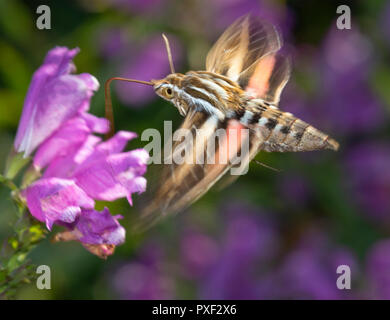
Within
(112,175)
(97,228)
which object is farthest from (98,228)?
(112,175)

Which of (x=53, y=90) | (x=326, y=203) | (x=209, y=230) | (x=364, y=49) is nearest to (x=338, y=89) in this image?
(x=364, y=49)

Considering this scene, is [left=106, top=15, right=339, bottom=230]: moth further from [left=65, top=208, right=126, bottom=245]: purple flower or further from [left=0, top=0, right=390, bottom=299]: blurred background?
[left=0, top=0, right=390, bottom=299]: blurred background

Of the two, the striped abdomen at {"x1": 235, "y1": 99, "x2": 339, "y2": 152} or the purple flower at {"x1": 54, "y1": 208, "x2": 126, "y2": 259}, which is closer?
the purple flower at {"x1": 54, "y1": 208, "x2": 126, "y2": 259}

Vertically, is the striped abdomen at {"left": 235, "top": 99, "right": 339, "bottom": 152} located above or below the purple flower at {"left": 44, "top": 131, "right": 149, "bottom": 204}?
above

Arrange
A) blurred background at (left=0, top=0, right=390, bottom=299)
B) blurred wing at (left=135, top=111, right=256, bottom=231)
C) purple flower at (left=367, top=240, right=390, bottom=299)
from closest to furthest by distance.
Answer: blurred wing at (left=135, top=111, right=256, bottom=231), purple flower at (left=367, top=240, right=390, bottom=299), blurred background at (left=0, top=0, right=390, bottom=299)

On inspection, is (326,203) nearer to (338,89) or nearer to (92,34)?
(338,89)

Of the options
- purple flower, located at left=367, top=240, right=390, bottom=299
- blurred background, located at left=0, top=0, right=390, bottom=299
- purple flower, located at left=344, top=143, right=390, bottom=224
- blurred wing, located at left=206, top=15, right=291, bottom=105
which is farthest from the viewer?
purple flower, located at left=344, top=143, right=390, bottom=224

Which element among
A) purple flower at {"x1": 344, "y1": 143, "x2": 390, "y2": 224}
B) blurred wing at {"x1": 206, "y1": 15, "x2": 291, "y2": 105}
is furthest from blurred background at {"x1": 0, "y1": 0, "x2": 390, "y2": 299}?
blurred wing at {"x1": 206, "y1": 15, "x2": 291, "y2": 105}
